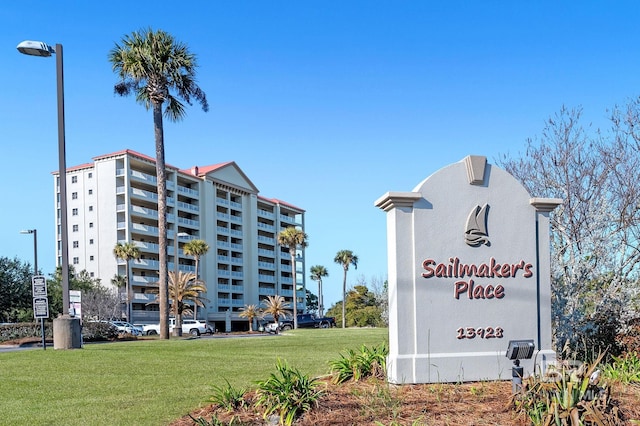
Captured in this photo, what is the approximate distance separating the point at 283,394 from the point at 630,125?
539 inches

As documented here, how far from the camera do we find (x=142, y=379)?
1138cm

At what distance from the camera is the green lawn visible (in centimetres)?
816

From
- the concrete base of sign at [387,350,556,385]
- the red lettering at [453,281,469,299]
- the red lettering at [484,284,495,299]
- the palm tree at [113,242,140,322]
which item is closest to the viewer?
the concrete base of sign at [387,350,556,385]

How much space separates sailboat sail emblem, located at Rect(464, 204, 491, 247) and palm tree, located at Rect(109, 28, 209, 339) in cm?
2657

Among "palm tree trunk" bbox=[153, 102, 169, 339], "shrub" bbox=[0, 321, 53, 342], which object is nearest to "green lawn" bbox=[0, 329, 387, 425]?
"palm tree trunk" bbox=[153, 102, 169, 339]

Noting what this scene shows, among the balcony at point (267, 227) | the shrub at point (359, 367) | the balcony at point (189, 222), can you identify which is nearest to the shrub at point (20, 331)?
the shrub at point (359, 367)

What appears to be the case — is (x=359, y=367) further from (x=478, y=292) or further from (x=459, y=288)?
(x=478, y=292)

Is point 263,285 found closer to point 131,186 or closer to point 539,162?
Answer: point 131,186

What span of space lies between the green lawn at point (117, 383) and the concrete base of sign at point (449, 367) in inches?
100

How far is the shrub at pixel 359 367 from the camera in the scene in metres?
8.45

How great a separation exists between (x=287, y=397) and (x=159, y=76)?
30.2 meters

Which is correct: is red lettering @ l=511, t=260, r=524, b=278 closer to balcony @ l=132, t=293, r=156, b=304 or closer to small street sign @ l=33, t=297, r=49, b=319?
small street sign @ l=33, t=297, r=49, b=319

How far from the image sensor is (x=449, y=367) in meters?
8.58

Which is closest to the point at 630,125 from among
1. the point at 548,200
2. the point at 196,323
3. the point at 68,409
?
the point at 548,200
